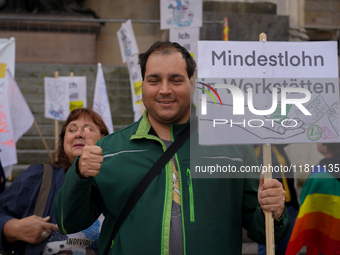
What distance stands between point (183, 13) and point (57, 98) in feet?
7.50

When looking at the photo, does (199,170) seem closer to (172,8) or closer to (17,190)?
(17,190)

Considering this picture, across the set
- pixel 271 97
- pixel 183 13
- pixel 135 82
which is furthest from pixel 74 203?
pixel 183 13

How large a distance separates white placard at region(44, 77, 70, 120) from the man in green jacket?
4.25 meters

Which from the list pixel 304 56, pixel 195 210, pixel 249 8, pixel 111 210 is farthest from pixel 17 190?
pixel 249 8

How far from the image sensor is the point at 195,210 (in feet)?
6.16

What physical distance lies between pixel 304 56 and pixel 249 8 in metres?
8.10

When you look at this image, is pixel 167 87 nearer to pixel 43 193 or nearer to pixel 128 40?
pixel 43 193

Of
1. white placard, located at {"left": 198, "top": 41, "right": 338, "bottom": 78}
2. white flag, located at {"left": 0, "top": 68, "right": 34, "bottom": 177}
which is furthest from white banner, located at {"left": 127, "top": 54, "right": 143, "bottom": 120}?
white placard, located at {"left": 198, "top": 41, "right": 338, "bottom": 78}

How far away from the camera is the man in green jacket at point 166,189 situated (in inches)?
72.6

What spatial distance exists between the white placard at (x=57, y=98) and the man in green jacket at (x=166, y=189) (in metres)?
4.25

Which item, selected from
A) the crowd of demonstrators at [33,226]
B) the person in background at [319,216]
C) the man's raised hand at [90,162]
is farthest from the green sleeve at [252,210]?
the person in background at [319,216]

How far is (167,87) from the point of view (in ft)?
6.44

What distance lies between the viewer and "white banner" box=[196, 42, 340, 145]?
6.19 ft

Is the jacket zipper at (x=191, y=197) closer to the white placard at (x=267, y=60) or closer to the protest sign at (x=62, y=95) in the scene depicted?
the white placard at (x=267, y=60)
